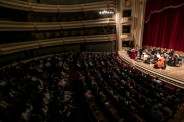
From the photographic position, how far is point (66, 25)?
755 inches

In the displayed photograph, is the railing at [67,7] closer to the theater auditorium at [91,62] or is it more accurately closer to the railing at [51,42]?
the theater auditorium at [91,62]

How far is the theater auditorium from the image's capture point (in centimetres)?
624

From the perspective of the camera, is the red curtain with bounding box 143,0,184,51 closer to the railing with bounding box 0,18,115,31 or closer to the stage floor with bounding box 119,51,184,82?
the stage floor with bounding box 119,51,184,82

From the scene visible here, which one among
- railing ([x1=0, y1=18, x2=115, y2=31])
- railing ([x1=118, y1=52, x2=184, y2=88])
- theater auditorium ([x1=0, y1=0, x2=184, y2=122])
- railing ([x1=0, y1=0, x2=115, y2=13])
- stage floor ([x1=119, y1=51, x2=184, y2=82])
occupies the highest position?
railing ([x1=0, y1=0, x2=115, y2=13])

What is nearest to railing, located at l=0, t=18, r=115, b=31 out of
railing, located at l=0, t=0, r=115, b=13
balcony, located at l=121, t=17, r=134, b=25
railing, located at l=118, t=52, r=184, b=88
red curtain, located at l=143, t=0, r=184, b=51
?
balcony, located at l=121, t=17, r=134, b=25

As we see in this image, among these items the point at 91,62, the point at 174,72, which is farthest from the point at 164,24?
the point at 91,62

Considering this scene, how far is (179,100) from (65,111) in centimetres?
484

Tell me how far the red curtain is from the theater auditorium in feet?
0.28

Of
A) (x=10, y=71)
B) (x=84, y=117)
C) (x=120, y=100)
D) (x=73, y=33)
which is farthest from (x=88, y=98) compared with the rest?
(x=73, y=33)

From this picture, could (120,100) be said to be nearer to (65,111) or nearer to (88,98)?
(88,98)

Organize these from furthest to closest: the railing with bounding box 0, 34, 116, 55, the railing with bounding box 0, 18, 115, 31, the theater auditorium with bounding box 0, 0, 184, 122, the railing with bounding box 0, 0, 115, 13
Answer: the railing with bounding box 0, 0, 115, 13
the railing with bounding box 0, 18, 115, 31
the railing with bounding box 0, 34, 116, 55
the theater auditorium with bounding box 0, 0, 184, 122

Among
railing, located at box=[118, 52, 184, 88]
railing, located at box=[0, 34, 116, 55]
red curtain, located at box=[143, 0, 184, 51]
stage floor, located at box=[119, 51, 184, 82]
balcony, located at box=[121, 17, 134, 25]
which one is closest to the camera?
railing, located at box=[118, 52, 184, 88]

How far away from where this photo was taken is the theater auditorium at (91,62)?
6.24 m

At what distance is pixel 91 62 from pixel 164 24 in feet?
27.7
